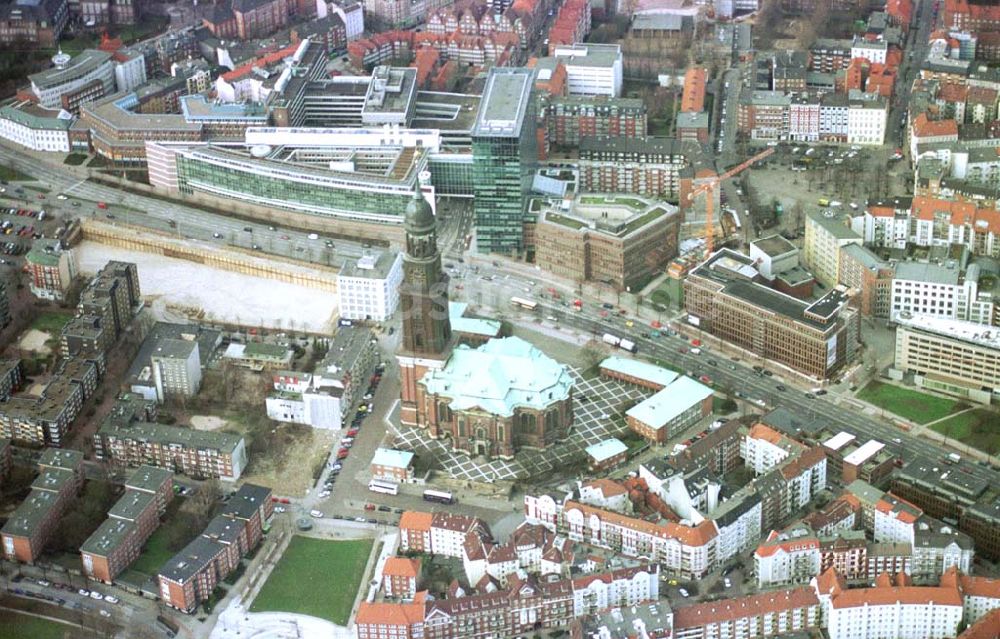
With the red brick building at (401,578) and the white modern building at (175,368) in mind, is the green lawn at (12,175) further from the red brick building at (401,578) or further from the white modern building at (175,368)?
the red brick building at (401,578)

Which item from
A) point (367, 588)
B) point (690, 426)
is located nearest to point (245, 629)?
point (367, 588)

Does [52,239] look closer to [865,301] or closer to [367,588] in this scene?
[367,588]

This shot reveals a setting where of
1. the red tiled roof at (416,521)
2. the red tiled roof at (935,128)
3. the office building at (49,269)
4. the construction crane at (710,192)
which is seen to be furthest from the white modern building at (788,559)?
the office building at (49,269)

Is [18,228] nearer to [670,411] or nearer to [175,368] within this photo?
[175,368]

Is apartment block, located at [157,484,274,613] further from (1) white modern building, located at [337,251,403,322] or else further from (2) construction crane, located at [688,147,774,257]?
(2) construction crane, located at [688,147,774,257]

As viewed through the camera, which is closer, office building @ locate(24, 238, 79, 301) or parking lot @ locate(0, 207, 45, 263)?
office building @ locate(24, 238, 79, 301)

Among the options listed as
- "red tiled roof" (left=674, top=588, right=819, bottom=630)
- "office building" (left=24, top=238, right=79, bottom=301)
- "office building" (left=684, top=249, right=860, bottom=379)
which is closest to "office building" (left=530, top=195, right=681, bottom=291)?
"office building" (left=684, top=249, right=860, bottom=379)
